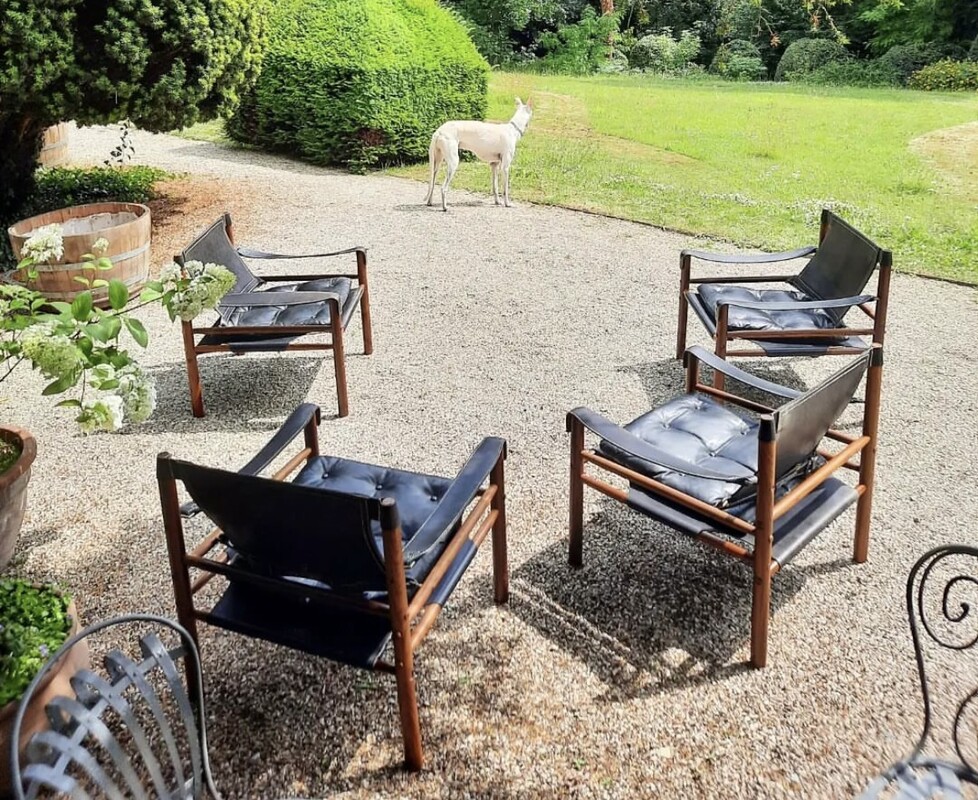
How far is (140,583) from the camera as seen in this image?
295 cm

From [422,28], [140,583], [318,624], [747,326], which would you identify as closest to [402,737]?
[318,624]

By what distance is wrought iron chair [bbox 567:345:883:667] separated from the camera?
2418mm

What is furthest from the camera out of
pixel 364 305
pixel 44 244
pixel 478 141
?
pixel 478 141

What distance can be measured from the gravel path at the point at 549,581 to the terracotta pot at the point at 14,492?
17cm

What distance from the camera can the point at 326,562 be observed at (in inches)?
81.7

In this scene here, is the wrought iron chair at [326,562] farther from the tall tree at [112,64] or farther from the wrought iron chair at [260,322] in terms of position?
the tall tree at [112,64]

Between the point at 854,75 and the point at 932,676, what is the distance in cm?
2181

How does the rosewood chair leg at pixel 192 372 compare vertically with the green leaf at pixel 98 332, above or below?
below

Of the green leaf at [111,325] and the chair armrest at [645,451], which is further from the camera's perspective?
the chair armrest at [645,451]

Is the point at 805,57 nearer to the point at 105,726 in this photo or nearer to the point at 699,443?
the point at 699,443

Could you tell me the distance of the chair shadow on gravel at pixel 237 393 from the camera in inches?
163

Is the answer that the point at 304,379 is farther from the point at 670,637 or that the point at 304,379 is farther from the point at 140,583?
the point at 670,637

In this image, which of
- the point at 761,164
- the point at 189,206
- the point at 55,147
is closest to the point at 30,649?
the point at 189,206

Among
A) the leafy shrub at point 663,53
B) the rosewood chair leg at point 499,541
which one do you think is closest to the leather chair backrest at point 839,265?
the rosewood chair leg at point 499,541
